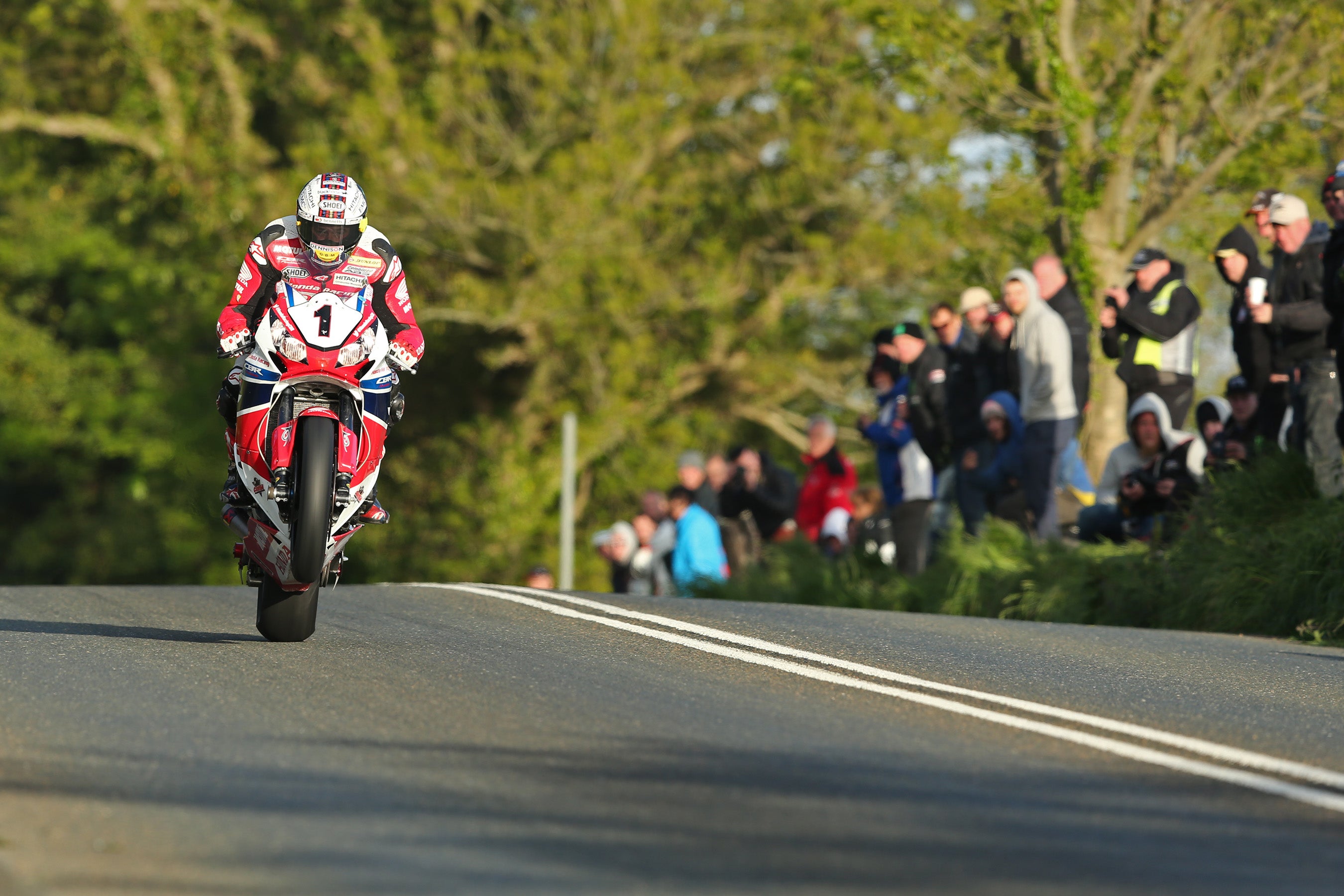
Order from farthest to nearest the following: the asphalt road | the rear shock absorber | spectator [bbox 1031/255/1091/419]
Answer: spectator [bbox 1031/255/1091/419]
the rear shock absorber
the asphalt road

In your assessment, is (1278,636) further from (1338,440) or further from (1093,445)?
(1093,445)

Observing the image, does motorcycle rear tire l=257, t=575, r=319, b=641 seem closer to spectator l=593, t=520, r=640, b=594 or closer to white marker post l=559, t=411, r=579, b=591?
white marker post l=559, t=411, r=579, b=591

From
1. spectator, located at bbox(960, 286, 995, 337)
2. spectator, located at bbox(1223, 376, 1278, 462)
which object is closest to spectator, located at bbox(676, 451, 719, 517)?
spectator, located at bbox(960, 286, 995, 337)

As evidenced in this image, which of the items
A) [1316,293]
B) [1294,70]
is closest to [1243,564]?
[1316,293]

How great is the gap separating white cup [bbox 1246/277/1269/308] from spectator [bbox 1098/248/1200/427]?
1.56m

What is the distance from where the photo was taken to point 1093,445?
19078 millimetres

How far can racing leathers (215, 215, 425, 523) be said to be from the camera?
9031mm

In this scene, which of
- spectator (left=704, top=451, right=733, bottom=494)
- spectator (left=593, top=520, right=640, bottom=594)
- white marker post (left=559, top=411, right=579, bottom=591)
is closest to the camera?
spectator (left=704, top=451, right=733, bottom=494)

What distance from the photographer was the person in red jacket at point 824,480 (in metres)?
17.7

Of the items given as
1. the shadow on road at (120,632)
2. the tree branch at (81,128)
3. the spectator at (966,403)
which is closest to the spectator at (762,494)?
the spectator at (966,403)

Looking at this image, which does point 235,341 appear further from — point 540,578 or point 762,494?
point 540,578

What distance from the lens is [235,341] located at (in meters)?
8.97

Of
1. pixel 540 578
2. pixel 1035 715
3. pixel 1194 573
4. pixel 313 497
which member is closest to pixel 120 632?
pixel 313 497

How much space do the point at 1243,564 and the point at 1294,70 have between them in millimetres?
8335
